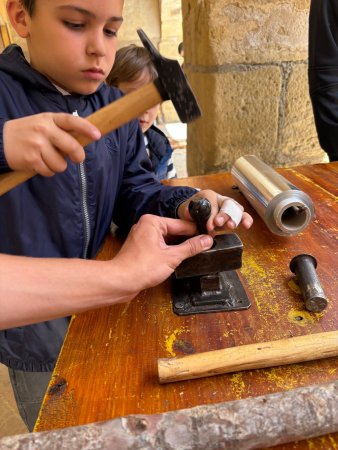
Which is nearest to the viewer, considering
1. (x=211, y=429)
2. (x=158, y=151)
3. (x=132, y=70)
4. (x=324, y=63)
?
(x=211, y=429)

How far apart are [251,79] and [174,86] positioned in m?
1.13

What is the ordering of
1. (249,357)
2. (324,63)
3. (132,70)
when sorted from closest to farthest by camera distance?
(249,357)
(324,63)
(132,70)

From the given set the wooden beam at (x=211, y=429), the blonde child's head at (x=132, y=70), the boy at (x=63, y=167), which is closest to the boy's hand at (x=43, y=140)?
the boy at (x=63, y=167)

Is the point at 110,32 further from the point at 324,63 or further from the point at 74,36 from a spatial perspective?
the point at 324,63

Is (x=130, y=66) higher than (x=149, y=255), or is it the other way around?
(x=130, y=66)

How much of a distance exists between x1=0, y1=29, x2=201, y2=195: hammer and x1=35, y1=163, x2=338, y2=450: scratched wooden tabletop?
11.6 inches

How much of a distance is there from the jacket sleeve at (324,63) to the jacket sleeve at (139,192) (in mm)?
814

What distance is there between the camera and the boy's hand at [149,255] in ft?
1.94

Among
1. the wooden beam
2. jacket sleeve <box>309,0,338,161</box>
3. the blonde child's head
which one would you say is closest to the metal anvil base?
the wooden beam

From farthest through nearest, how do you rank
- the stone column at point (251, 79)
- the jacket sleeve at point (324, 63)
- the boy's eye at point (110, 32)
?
the stone column at point (251, 79), the jacket sleeve at point (324, 63), the boy's eye at point (110, 32)

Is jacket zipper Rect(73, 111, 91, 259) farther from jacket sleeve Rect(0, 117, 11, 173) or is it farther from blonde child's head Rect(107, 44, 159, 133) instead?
blonde child's head Rect(107, 44, 159, 133)

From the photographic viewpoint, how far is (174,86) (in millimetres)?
667

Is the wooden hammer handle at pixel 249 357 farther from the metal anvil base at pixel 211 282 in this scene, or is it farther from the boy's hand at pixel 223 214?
the boy's hand at pixel 223 214

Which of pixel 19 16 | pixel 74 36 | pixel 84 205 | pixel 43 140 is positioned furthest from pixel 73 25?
pixel 84 205
